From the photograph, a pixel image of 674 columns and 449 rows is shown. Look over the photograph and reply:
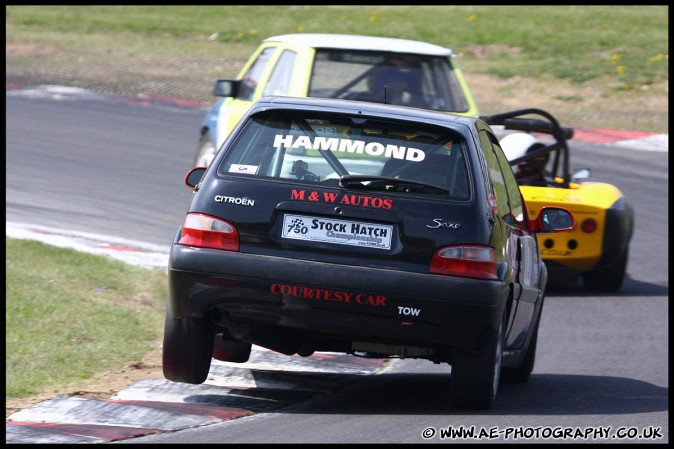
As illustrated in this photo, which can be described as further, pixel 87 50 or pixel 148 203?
pixel 87 50

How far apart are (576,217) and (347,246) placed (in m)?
5.47

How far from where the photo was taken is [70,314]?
30.1 feet

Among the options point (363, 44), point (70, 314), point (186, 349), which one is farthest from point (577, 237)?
point (186, 349)

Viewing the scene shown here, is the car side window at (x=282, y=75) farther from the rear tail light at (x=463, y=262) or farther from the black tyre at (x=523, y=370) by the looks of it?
the rear tail light at (x=463, y=262)

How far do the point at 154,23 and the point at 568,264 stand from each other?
24.9m

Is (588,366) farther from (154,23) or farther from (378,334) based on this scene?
(154,23)

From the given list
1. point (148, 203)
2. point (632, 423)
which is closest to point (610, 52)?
point (148, 203)

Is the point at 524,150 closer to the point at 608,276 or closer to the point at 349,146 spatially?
the point at 608,276

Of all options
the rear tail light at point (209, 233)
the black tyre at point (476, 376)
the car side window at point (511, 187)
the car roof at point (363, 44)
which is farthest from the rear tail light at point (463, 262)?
the car roof at point (363, 44)

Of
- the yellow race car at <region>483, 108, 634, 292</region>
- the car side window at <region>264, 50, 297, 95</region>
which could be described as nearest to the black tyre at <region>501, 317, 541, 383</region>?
the yellow race car at <region>483, 108, 634, 292</region>

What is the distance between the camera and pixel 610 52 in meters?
30.6

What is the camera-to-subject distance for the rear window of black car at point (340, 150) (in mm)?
6848

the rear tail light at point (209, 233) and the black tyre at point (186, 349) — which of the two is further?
the black tyre at point (186, 349)

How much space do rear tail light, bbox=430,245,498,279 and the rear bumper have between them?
38 mm
